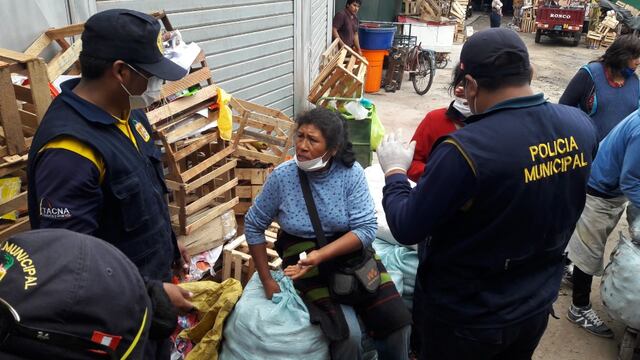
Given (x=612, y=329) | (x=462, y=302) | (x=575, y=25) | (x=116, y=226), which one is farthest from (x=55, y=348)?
(x=575, y=25)

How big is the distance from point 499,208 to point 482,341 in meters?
0.59

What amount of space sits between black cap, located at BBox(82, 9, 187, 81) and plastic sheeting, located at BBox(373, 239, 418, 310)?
1.90 meters

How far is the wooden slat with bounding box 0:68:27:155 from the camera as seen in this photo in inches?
86.7

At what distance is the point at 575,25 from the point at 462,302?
18.7m

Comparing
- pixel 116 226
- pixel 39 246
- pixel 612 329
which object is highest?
pixel 39 246

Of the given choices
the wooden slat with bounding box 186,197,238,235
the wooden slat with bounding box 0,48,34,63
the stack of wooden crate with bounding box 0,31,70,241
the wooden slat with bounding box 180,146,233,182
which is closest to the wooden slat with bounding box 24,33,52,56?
the stack of wooden crate with bounding box 0,31,70,241

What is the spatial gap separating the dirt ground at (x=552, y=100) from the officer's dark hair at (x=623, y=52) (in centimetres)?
187

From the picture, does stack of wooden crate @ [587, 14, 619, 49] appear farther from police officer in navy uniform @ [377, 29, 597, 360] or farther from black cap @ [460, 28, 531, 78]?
black cap @ [460, 28, 531, 78]

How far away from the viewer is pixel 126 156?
1.92m

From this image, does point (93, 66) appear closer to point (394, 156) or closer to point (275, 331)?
point (394, 156)

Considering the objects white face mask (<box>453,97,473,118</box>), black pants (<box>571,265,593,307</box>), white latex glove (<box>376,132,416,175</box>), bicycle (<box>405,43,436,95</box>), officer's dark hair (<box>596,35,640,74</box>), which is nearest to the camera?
white latex glove (<box>376,132,416,175</box>)

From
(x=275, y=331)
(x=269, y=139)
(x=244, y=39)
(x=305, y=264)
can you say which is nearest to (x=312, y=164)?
(x=305, y=264)

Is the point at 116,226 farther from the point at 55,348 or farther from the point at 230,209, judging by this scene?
the point at 230,209

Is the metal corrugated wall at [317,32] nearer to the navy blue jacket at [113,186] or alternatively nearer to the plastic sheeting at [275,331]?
the plastic sheeting at [275,331]
